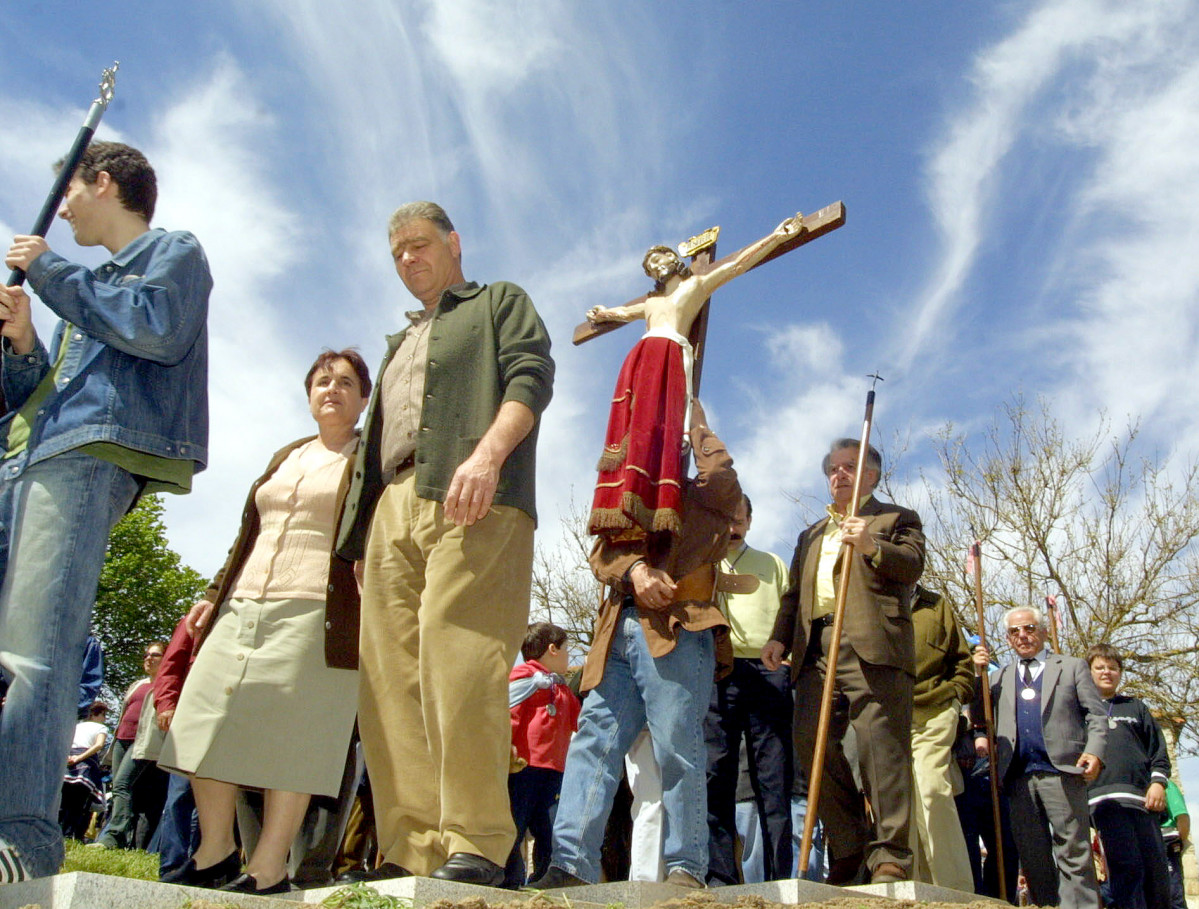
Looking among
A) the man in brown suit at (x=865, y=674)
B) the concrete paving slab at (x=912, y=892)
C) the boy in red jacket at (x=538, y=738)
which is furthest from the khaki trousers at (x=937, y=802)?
the boy in red jacket at (x=538, y=738)

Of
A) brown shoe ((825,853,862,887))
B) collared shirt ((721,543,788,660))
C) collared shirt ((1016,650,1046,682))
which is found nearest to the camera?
brown shoe ((825,853,862,887))

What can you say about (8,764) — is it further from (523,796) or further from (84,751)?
(84,751)

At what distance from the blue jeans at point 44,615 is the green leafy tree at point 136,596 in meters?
26.6

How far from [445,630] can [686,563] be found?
1.52m

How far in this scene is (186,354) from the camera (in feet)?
11.7

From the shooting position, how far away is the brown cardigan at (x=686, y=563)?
14.3 feet

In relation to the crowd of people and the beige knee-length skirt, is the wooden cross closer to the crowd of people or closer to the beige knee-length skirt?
the crowd of people

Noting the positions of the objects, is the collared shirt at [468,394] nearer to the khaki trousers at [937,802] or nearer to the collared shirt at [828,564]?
the collared shirt at [828,564]

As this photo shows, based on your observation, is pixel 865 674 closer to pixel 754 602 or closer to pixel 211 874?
pixel 754 602

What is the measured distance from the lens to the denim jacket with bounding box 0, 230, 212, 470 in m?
3.28

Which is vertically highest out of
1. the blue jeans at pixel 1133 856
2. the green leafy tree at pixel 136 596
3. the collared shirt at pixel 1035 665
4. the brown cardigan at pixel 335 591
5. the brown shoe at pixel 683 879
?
the green leafy tree at pixel 136 596

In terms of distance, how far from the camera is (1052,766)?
20.3ft

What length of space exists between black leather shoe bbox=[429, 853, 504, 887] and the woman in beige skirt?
74 cm

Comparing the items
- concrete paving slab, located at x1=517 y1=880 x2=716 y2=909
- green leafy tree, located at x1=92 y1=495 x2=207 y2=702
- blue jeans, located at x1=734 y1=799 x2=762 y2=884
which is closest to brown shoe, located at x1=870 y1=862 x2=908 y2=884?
blue jeans, located at x1=734 y1=799 x2=762 y2=884
